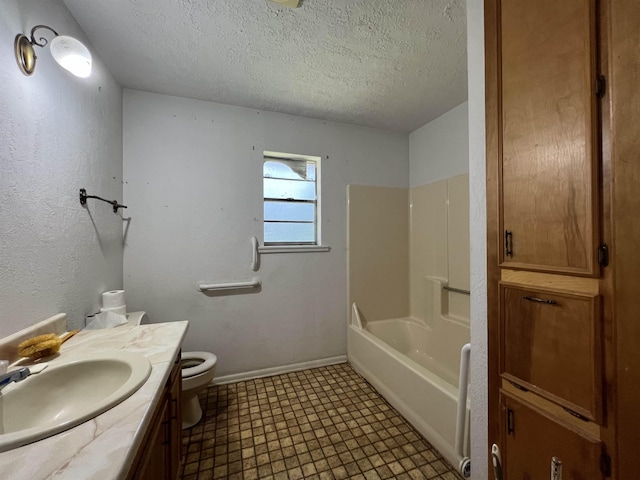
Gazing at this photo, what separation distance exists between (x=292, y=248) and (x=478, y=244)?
169 cm

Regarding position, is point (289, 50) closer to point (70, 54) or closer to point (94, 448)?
point (70, 54)

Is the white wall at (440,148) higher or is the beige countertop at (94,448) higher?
the white wall at (440,148)

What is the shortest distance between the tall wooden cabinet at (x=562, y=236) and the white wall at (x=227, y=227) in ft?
5.77

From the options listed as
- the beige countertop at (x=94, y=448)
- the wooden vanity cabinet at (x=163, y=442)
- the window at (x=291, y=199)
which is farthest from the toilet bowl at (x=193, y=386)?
the window at (x=291, y=199)

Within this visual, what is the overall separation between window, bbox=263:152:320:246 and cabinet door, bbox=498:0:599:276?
1.88 m

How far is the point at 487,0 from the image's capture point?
0.91m

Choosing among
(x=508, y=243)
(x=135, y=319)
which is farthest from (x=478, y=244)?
(x=135, y=319)

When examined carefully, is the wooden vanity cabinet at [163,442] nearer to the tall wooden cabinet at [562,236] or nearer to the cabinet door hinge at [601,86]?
the tall wooden cabinet at [562,236]

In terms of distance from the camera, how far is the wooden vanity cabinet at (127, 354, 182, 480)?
709 mm

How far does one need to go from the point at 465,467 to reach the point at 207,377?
1.52m

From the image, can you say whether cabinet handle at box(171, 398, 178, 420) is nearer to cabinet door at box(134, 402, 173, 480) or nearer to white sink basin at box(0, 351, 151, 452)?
cabinet door at box(134, 402, 173, 480)

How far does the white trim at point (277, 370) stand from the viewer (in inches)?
89.1

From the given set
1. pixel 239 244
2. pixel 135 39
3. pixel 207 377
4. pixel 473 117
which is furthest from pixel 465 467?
pixel 135 39

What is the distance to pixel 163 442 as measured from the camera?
3.21ft
